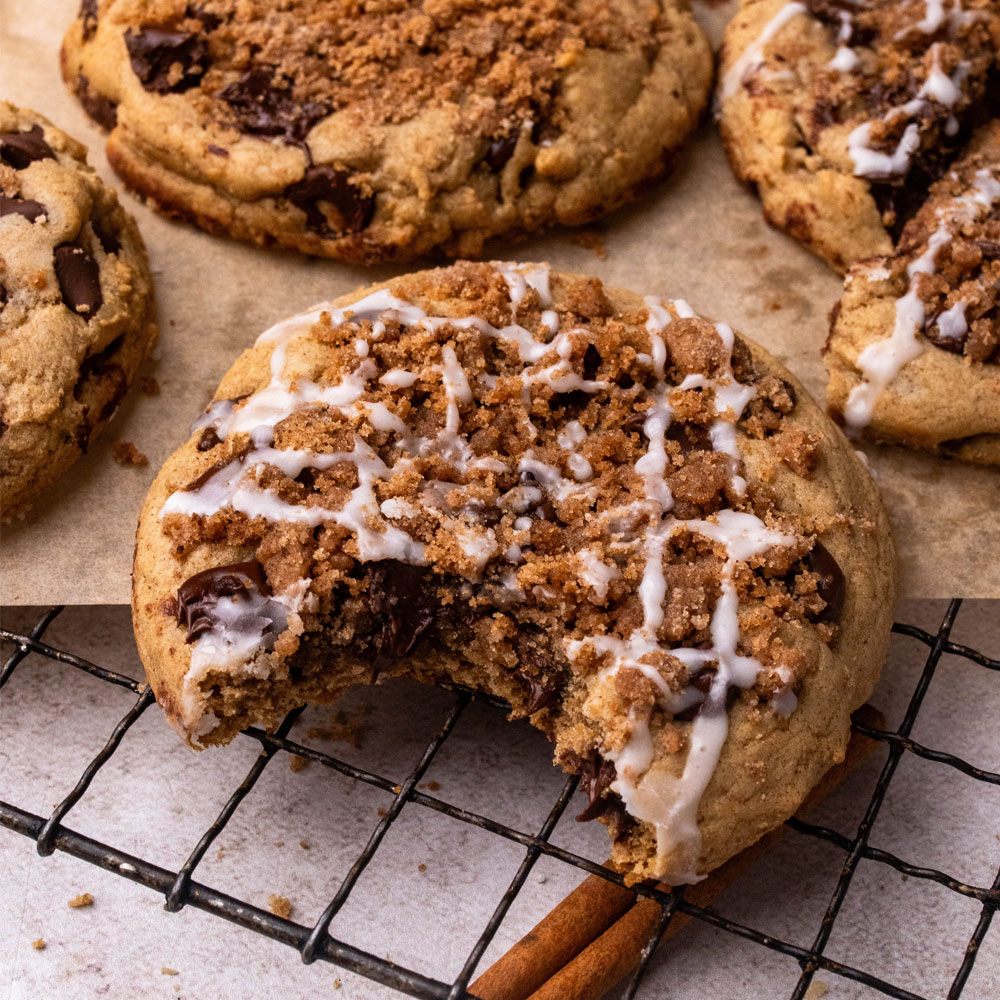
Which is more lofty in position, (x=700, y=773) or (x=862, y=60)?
(x=862, y=60)

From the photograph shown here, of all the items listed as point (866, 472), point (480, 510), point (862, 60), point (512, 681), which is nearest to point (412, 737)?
point (512, 681)

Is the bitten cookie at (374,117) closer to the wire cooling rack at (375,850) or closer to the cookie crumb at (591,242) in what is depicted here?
the cookie crumb at (591,242)

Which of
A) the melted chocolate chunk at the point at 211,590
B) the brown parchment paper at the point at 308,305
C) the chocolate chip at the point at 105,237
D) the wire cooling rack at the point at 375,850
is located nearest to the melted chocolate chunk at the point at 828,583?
the wire cooling rack at the point at 375,850

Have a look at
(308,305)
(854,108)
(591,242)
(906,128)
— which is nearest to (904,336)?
(906,128)

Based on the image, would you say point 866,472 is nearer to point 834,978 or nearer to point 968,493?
point 968,493

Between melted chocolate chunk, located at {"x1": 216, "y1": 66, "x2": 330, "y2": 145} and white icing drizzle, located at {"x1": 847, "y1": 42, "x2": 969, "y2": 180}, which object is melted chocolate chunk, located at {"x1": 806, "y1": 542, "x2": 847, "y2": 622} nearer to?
white icing drizzle, located at {"x1": 847, "y1": 42, "x2": 969, "y2": 180}
